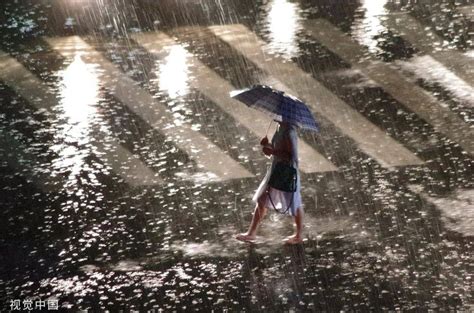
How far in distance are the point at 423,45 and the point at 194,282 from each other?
24.3 feet

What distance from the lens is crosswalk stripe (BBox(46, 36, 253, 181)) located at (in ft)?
32.7

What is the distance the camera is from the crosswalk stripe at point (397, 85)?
10477mm

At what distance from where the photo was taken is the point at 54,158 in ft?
33.7

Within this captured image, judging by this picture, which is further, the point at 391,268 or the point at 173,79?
the point at 173,79

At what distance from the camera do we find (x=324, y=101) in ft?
38.3

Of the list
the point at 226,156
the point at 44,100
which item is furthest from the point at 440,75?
the point at 44,100

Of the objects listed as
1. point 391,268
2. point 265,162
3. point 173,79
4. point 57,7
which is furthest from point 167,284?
point 57,7

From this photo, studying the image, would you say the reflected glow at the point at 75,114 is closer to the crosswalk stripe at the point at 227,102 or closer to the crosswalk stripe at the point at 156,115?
the crosswalk stripe at the point at 156,115

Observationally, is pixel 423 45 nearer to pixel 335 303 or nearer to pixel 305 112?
pixel 305 112

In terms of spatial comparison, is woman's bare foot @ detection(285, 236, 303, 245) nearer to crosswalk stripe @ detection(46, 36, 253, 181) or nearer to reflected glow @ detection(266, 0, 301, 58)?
crosswalk stripe @ detection(46, 36, 253, 181)

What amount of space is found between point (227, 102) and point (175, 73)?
1.40 m

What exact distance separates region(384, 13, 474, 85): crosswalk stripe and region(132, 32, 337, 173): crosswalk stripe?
305 centimetres

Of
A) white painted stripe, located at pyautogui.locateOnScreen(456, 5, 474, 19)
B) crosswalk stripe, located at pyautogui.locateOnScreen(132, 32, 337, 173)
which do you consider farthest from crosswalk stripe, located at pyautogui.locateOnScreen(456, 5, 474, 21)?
crosswalk stripe, located at pyautogui.locateOnScreen(132, 32, 337, 173)

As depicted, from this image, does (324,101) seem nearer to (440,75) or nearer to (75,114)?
(440,75)
